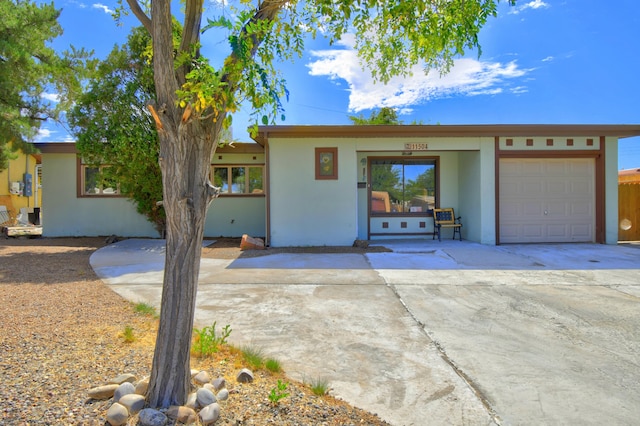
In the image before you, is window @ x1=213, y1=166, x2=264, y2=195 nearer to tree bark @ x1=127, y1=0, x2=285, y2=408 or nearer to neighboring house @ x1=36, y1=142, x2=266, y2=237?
neighboring house @ x1=36, y1=142, x2=266, y2=237

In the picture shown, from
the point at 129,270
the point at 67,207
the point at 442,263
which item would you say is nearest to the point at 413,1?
the point at 442,263

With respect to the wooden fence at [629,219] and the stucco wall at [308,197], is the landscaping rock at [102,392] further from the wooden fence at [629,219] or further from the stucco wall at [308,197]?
the wooden fence at [629,219]

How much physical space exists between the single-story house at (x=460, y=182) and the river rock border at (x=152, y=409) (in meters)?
8.34

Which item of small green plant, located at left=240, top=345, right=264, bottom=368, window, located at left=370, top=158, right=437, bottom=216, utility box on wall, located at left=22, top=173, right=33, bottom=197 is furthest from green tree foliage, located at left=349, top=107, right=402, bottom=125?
small green plant, located at left=240, top=345, right=264, bottom=368

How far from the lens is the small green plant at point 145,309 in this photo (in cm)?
490

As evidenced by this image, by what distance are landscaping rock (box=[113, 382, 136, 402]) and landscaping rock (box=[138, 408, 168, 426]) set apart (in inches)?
11.8

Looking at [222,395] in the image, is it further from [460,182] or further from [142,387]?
[460,182]

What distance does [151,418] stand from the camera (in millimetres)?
2383

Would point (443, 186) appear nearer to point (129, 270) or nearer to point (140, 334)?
point (129, 270)

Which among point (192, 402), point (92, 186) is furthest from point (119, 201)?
point (192, 402)

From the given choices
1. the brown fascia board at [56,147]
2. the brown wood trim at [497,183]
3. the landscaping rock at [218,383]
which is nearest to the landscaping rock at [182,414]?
the landscaping rock at [218,383]

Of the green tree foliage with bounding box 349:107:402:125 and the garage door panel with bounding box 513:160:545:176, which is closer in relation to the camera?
the garage door panel with bounding box 513:160:545:176

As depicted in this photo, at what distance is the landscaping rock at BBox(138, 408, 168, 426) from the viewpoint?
7.75ft

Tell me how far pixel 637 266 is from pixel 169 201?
31.3 feet
